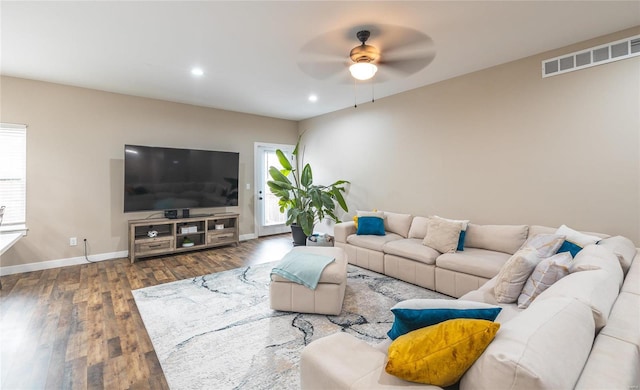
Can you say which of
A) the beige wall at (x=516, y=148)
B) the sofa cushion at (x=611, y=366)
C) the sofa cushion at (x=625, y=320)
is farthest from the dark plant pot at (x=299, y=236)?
the sofa cushion at (x=611, y=366)

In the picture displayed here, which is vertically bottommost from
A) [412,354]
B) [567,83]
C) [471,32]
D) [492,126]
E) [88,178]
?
[412,354]

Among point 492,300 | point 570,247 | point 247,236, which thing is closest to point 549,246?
point 570,247

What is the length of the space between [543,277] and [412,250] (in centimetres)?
171

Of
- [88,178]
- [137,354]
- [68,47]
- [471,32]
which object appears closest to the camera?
[137,354]

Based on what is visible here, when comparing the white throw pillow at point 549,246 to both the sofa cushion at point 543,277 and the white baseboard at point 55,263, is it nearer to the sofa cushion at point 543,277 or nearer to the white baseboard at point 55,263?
the sofa cushion at point 543,277

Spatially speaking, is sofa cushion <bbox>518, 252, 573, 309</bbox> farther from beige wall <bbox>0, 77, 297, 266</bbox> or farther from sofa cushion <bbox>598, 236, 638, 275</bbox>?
beige wall <bbox>0, 77, 297, 266</bbox>

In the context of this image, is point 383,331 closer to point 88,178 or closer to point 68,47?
point 68,47

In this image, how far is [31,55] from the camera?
315 centimetres

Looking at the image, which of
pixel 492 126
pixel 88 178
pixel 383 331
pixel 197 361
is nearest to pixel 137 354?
pixel 197 361

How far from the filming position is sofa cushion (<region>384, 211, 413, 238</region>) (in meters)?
4.29

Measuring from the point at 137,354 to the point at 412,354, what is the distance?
2.18 metres

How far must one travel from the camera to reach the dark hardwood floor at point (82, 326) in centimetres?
189

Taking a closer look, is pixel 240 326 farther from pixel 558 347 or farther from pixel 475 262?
pixel 475 262

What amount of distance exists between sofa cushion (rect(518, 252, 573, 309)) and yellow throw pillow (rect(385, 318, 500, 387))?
1.11m
